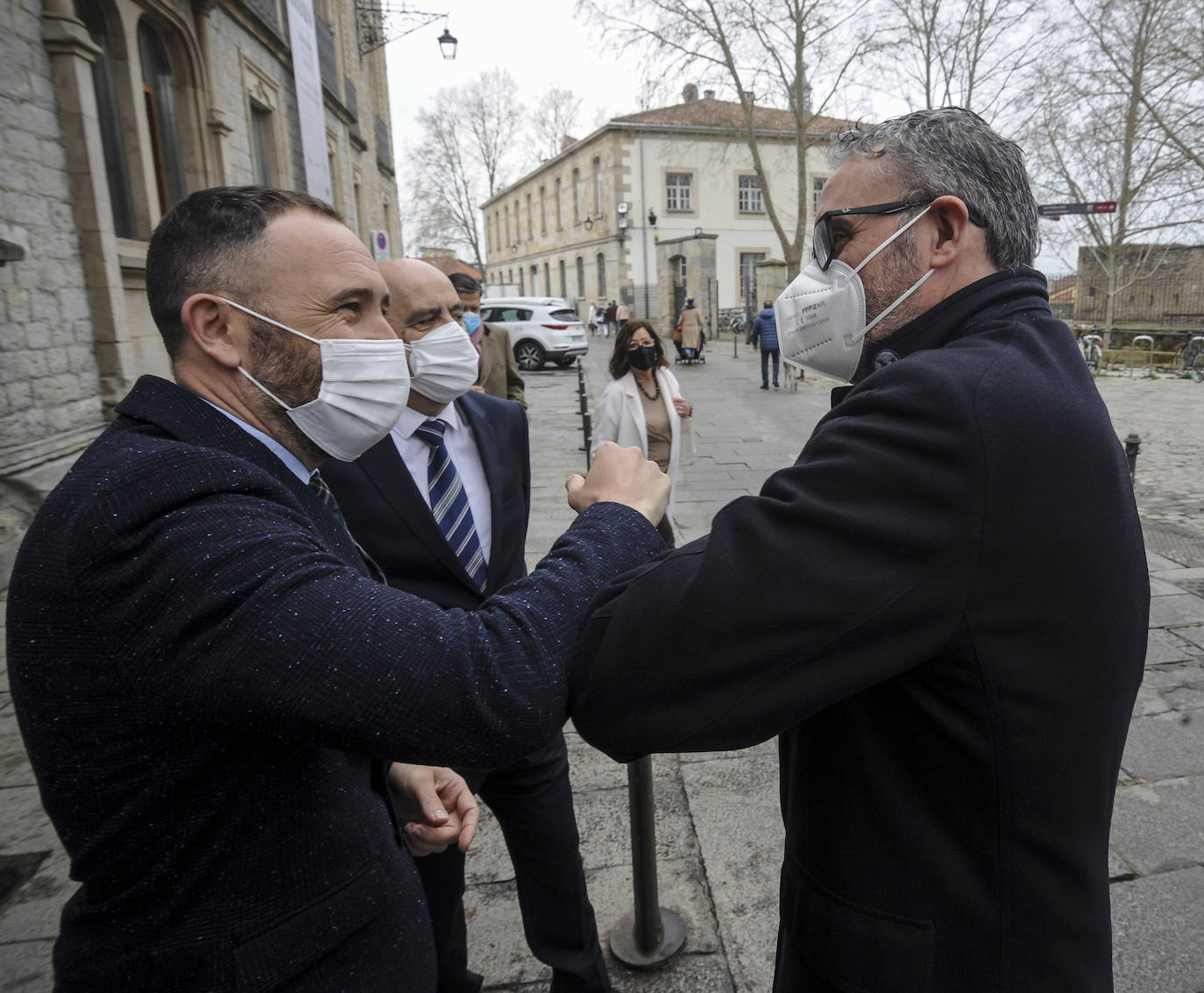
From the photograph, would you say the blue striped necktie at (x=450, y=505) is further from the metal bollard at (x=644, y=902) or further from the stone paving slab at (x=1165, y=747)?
the stone paving slab at (x=1165, y=747)

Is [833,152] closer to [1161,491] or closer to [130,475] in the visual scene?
[130,475]

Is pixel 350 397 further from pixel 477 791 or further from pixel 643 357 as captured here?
pixel 643 357

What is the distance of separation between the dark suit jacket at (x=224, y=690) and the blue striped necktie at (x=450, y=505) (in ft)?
3.55

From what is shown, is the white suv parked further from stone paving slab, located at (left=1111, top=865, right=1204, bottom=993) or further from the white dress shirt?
stone paving slab, located at (left=1111, top=865, right=1204, bottom=993)

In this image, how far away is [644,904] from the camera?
2.35m

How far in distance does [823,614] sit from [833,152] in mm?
953

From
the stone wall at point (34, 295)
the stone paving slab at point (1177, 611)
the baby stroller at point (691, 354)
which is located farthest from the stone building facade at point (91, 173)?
the baby stroller at point (691, 354)

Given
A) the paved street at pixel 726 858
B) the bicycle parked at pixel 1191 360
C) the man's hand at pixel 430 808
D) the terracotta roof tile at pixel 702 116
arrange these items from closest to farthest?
the man's hand at pixel 430 808
the paved street at pixel 726 858
the bicycle parked at pixel 1191 360
the terracotta roof tile at pixel 702 116

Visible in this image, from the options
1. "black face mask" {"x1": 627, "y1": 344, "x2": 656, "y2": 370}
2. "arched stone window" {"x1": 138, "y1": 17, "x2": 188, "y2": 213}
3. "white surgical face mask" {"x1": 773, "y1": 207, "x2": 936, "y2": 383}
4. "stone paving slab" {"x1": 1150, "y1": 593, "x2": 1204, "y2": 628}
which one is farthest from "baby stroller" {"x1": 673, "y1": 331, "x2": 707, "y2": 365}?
"white surgical face mask" {"x1": 773, "y1": 207, "x2": 936, "y2": 383}

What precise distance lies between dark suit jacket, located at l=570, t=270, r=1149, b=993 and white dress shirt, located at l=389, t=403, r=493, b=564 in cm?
139

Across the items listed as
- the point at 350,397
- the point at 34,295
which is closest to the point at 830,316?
the point at 350,397

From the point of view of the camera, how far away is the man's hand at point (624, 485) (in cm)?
120

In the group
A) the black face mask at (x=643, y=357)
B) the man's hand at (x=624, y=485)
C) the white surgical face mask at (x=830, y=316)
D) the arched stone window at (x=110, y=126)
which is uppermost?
the arched stone window at (x=110, y=126)

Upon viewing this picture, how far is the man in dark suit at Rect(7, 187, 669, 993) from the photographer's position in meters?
0.93
